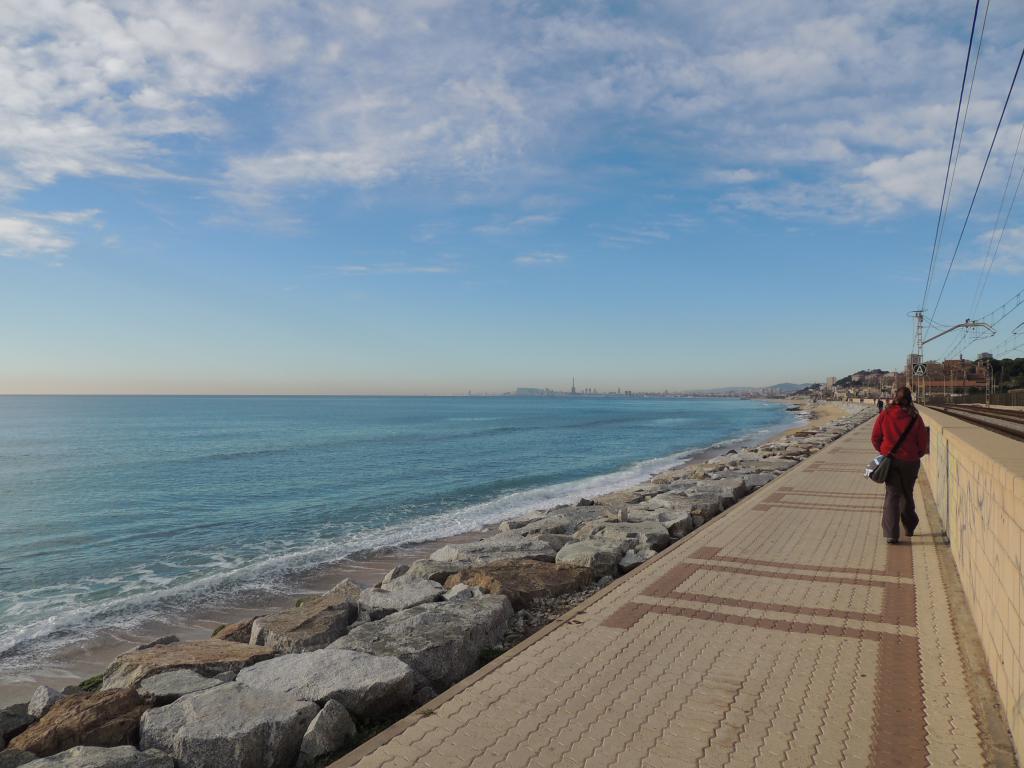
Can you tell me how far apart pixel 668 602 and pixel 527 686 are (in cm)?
221

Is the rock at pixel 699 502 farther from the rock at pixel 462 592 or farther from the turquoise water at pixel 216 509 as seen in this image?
the turquoise water at pixel 216 509

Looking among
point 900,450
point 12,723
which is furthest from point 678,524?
point 12,723

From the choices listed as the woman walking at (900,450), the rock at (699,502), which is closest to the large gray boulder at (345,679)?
the woman walking at (900,450)

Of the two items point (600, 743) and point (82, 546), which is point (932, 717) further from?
point (82, 546)

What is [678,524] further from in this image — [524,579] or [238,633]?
[238,633]

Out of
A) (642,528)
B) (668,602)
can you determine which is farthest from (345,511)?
(668,602)

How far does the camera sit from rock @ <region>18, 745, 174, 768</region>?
10.7ft

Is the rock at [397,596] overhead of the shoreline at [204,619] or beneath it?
overhead

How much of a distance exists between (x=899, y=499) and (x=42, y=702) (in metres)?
9.26

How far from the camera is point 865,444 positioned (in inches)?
1006

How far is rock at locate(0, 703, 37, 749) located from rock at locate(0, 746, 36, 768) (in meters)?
0.82

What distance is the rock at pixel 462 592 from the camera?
6415mm

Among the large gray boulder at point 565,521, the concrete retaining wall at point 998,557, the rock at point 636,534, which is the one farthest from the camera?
the large gray boulder at point 565,521

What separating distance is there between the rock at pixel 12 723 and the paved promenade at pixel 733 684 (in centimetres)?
282
